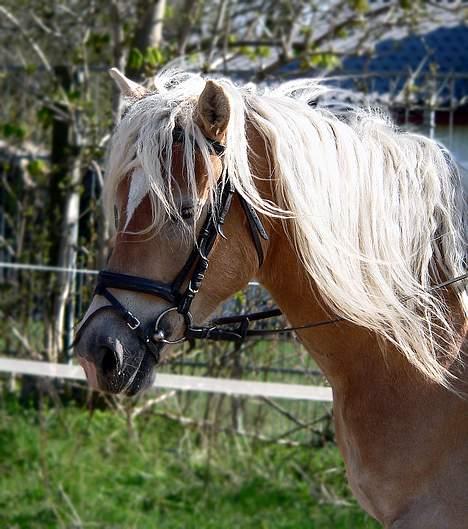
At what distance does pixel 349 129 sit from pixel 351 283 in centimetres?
49

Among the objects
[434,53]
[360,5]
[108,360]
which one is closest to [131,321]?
[108,360]

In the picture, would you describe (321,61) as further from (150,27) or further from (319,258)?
(319,258)

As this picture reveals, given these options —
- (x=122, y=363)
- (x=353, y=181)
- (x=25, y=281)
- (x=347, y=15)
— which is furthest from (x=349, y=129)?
(x=347, y=15)

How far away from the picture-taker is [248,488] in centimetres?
549

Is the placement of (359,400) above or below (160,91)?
below

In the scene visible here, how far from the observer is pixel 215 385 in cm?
520

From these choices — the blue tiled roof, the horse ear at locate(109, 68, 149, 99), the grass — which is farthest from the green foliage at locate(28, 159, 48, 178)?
the blue tiled roof

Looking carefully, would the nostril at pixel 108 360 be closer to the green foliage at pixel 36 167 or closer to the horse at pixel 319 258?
the horse at pixel 319 258

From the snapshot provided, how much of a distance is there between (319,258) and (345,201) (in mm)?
184

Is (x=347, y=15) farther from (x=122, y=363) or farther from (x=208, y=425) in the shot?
(x=122, y=363)

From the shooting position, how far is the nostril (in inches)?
95.8

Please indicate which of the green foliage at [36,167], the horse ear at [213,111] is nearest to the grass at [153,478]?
the green foliage at [36,167]

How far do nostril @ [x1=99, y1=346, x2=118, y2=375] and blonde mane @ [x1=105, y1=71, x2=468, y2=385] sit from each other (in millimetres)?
378

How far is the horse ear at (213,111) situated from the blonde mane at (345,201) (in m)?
0.03
